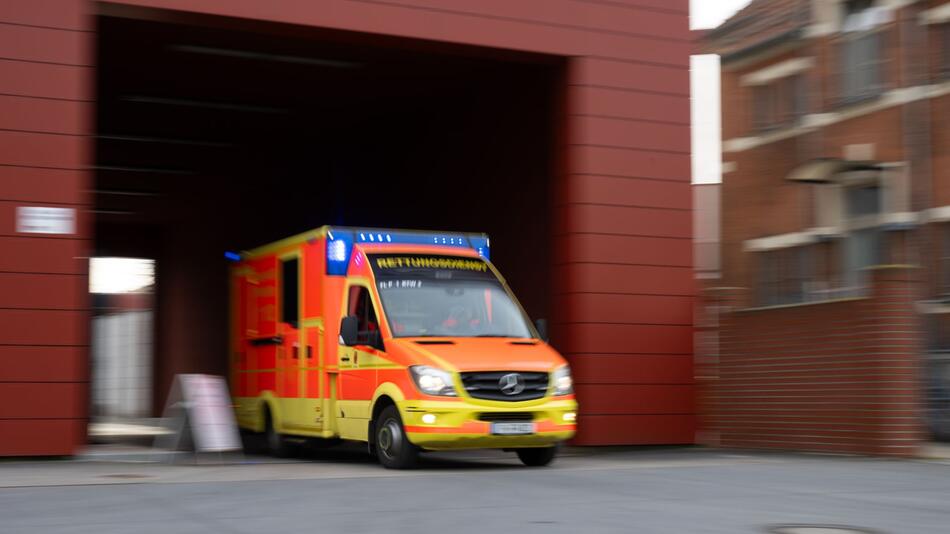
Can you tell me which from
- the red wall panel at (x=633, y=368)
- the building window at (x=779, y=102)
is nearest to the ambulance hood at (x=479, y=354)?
the red wall panel at (x=633, y=368)

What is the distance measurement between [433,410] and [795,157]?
52.9 feet

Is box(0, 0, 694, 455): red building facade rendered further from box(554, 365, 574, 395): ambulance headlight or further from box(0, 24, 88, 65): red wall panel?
box(554, 365, 574, 395): ambulance headlight

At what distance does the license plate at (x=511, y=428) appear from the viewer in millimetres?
13188

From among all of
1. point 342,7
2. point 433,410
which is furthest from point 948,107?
point 433,410

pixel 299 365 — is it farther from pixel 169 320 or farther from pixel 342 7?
pixel 169 320

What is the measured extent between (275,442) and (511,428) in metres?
4.76

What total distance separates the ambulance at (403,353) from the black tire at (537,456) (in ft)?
0.04

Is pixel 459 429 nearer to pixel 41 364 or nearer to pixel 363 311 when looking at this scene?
pixel 363 311

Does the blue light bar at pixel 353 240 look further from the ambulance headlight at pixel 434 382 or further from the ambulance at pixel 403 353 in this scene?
the ambulance headlight at pixel 434 382

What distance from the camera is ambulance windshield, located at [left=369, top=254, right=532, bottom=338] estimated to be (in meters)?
14.2

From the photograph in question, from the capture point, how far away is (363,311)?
47.6 ft

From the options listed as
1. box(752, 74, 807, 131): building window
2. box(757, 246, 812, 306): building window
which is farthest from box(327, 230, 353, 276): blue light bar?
box(752, 74, 807, 131): building window

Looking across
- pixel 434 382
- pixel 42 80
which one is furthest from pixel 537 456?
pixel 42 80

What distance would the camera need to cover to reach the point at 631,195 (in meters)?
17.5
